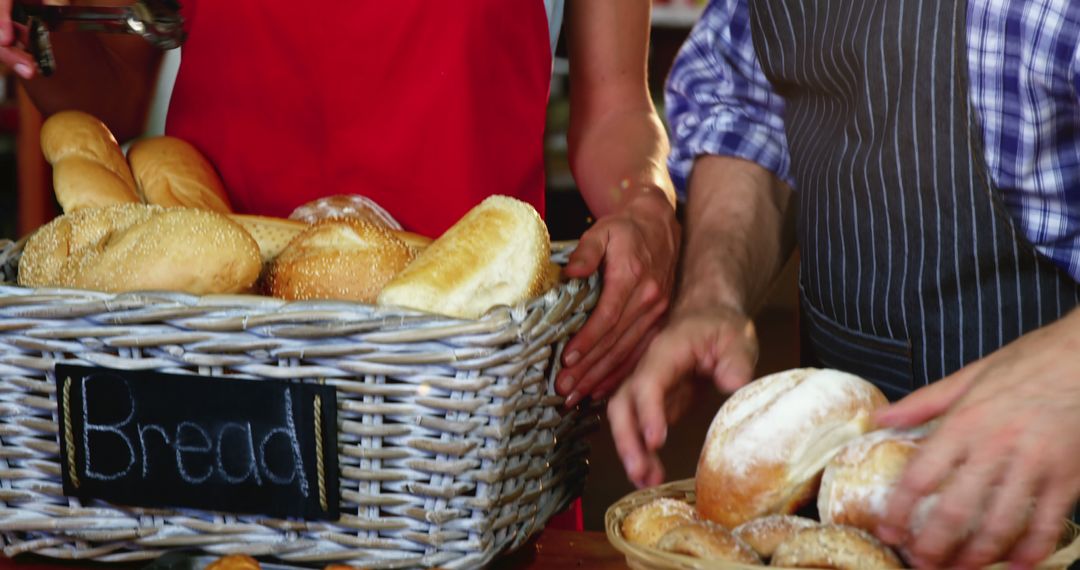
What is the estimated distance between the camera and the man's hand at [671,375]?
1032 mm

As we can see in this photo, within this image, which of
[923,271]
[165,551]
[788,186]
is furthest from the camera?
[788,186]

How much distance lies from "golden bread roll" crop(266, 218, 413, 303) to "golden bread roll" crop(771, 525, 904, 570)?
45 centimetres

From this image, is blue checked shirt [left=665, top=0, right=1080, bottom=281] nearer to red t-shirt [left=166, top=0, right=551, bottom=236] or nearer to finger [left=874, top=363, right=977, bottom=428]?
finger [left=874, top=363, right=977, bottom=428]

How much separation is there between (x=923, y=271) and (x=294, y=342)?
2.06 feet

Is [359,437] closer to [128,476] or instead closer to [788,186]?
[128,476]

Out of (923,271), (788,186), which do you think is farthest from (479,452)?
(788,186)

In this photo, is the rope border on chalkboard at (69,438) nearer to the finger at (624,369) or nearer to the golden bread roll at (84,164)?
the golden bread roll at (84,164)

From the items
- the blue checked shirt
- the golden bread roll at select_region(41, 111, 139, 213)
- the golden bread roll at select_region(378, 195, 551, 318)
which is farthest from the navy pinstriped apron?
the golden bread roll at select_region(41, 111, 139, 213)

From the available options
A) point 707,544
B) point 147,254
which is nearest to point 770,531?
point 707,544

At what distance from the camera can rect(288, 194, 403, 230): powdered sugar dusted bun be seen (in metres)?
1.35

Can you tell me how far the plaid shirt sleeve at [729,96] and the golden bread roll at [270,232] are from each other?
0.51m

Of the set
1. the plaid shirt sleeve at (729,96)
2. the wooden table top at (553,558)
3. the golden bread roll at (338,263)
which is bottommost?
the wooden table top at (553,558)

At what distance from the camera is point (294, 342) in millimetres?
931

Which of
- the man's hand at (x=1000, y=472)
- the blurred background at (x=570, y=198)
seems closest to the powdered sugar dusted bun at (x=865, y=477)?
the man's hand at (x=1000, y=472)
